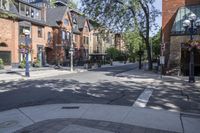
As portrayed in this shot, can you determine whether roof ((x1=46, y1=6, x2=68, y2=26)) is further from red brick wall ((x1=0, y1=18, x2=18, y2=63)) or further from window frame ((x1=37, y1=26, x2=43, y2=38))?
red brick wall ((x1=0, y1=18, x2=18, y2=63))

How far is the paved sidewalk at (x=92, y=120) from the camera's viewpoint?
8.41m

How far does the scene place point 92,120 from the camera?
9.41m

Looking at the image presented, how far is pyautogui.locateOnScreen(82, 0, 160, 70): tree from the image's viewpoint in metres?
40.4

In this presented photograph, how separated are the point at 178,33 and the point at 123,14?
12.6 meters

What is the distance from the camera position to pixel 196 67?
2980cm

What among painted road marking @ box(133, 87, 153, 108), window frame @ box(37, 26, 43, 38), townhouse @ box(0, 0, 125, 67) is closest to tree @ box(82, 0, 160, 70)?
townhouse @ box(0, 0, 125, 67)

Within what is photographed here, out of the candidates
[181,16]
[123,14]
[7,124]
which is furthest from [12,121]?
[123,14]

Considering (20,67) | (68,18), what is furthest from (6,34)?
(68,18)

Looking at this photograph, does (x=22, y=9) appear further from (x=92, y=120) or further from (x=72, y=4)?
(x=92, y=120)

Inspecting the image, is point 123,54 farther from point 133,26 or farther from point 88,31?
point 133,26

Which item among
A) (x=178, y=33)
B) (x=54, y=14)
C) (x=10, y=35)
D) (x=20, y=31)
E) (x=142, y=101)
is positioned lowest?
(x=142, y=101)

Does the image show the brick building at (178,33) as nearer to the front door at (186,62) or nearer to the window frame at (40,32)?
the front door at (186,62)

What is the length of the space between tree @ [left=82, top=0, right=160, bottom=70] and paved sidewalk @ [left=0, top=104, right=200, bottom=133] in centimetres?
2970

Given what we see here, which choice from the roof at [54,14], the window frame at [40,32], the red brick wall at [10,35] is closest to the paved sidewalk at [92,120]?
the red brick wall at [10,35]
